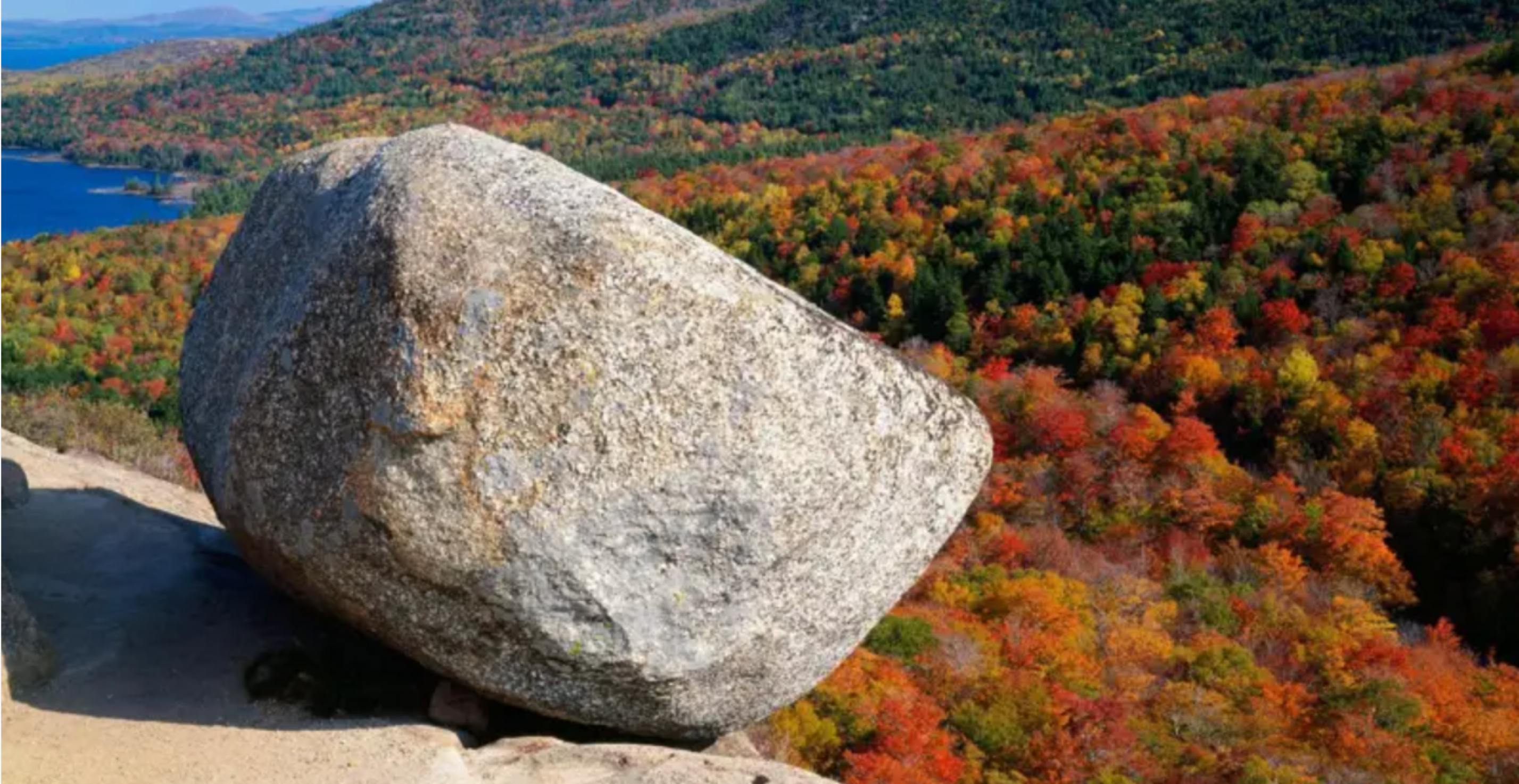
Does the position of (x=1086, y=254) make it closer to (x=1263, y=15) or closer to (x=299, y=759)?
(x=299, y=759)

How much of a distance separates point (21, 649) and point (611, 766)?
18.1 ft

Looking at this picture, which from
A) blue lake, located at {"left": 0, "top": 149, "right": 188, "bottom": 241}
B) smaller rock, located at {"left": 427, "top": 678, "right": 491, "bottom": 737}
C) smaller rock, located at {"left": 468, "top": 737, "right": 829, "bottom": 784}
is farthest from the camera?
blue lake, located at {"left": 0, "top": 149, "right": 188, "bottom": 241}

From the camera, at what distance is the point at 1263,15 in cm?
12612

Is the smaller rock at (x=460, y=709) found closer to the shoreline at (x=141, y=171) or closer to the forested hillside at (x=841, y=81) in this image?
the forested hillside at (x=841, y=81)

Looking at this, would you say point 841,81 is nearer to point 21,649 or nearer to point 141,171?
point 141,171

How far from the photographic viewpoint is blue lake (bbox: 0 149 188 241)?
420 ft

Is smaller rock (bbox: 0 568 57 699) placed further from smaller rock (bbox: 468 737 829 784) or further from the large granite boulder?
smaller rock (bbox: 468 737 829 784)

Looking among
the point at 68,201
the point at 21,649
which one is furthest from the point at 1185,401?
the point at 68,201

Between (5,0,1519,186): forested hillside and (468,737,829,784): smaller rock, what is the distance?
3866 inches

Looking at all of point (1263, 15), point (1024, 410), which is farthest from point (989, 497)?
point (1263, 15)

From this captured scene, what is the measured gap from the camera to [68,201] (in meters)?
142

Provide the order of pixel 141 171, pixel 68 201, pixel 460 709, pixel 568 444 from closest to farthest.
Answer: pixel 568 444
pixel 460 709
pixel 68 201
pixel 141 171

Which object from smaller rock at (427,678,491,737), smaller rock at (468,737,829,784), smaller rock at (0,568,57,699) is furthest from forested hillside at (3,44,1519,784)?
smaller rock at (0,568,57,699)

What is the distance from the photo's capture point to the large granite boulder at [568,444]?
338 inches
